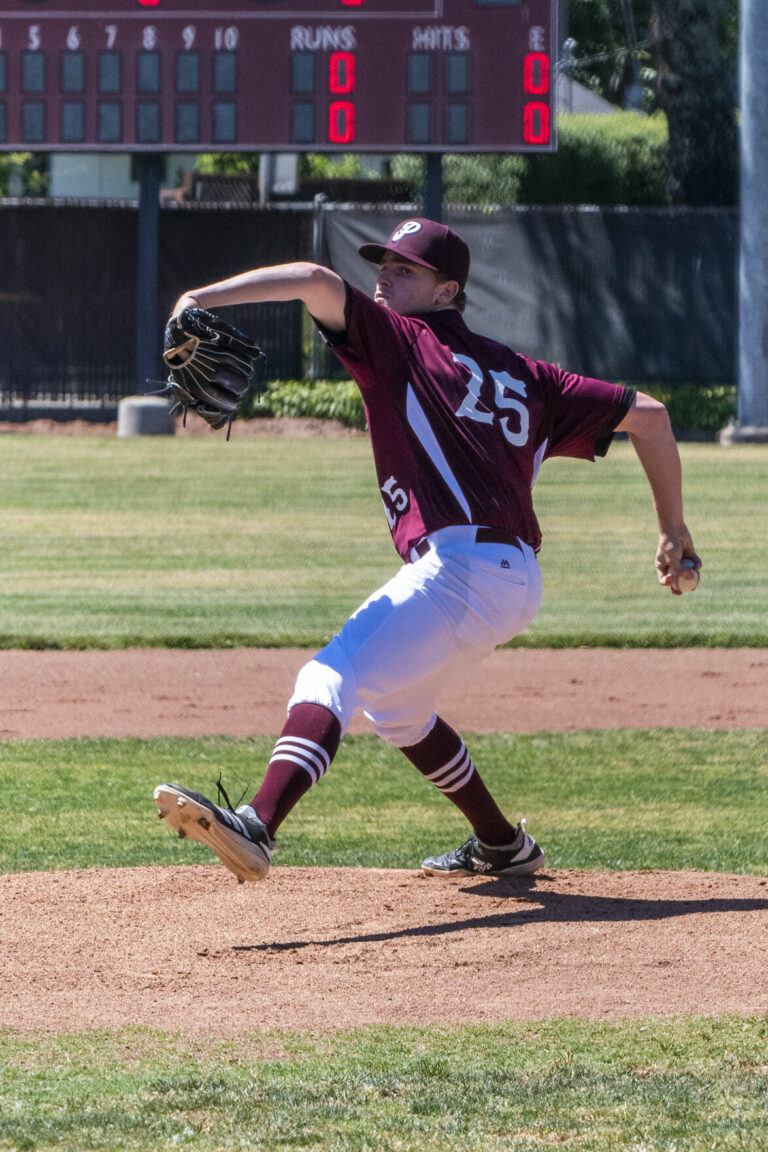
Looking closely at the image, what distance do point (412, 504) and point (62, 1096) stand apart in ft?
5.38

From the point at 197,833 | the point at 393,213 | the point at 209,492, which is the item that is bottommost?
the point at 209,492

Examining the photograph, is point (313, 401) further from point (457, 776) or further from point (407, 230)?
point (407, 230)

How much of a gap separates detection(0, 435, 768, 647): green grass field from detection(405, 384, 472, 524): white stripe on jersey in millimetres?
5828

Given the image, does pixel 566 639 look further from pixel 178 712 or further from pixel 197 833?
pixel 197 833

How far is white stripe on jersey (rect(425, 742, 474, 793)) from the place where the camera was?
4.48 metres

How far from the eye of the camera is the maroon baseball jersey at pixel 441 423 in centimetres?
395

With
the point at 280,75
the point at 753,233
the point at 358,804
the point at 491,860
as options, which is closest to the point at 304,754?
the point at 491,860

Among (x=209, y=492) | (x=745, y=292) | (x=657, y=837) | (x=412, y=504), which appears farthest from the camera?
(x=745, y=292)

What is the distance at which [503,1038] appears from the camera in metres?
3.36

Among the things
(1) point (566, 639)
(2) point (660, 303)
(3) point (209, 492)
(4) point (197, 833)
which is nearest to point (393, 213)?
(2) point (660, 303)

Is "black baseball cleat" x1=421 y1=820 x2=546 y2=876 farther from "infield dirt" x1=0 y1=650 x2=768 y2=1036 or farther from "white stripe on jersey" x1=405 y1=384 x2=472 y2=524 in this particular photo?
"white stripe on jersey" x1=405 y1=384 x2=472 y2=524

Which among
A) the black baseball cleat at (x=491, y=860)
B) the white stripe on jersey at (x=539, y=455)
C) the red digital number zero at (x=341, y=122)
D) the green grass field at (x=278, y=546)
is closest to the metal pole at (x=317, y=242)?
the green grass field at (x=278, y=546)

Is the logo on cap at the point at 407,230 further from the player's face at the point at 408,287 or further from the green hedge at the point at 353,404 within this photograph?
the green hedge at the point at 353,404

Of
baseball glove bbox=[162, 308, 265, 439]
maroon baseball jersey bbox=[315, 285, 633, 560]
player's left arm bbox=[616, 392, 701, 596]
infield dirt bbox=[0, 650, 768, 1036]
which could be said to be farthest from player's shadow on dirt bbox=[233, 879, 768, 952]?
baseball glove bbox=[162, 308, 265, 439]
